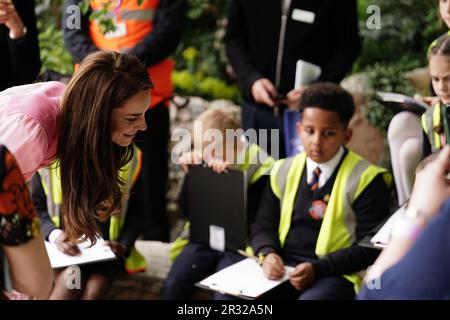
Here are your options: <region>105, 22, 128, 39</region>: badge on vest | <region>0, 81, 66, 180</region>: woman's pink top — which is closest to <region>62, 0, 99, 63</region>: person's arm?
<region>105, 22, 128, 39</region>: badge on vest

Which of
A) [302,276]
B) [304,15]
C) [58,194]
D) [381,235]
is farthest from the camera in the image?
[304,15]

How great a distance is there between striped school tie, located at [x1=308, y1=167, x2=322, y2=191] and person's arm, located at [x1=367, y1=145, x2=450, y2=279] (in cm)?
162

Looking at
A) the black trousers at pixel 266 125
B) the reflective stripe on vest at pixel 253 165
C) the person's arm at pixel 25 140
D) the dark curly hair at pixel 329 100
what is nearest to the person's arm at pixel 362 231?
the dark curly hair at pixel 329 100

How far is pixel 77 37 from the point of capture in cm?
388

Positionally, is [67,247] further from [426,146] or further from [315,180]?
[426,146]

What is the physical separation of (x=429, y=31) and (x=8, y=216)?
4.25 m

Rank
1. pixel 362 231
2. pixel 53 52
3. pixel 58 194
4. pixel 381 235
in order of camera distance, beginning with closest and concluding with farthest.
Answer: pixel 381 235
pixel 362 231
pixel 58 194
pixel 53 52

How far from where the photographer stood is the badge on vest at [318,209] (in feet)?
10.4

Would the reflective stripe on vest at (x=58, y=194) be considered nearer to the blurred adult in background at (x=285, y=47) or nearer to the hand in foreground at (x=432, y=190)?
the blurred adult in background at (x=285, y=47)

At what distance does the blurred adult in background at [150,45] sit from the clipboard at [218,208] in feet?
1.95

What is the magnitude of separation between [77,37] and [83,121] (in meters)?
1.74

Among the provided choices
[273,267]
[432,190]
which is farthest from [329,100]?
[432,190]

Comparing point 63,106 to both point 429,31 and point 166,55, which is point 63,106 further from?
point 429,31

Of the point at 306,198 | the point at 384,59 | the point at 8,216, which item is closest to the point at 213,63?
the point at 384,59
